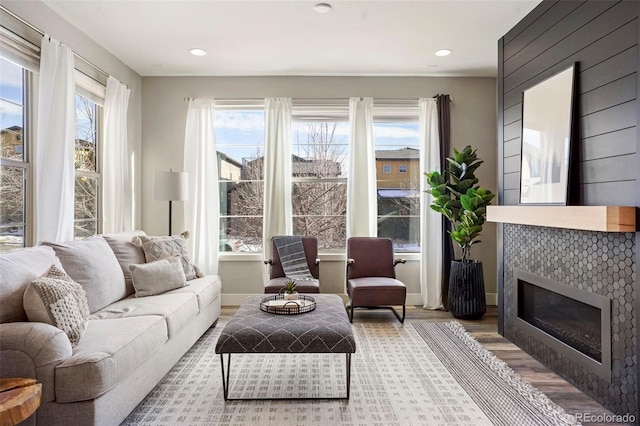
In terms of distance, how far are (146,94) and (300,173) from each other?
214cm

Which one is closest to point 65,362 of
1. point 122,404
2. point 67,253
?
point 122,404

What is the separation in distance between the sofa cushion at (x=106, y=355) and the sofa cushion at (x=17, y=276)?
0.37 meters

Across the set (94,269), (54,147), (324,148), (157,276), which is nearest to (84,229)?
(54,147)

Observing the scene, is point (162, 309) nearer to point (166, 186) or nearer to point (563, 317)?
point (166, 186)

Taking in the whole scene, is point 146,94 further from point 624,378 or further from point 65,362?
point 624,378

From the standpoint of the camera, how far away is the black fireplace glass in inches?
98.9

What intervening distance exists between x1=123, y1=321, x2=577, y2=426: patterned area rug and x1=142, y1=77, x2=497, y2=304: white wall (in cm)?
143

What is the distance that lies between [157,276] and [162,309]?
0.56 m

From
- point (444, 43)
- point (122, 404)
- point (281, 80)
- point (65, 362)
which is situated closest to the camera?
point (65, 362)

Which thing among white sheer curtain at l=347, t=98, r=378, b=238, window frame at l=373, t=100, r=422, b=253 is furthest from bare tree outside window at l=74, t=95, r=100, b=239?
window frame at l=373, t=100, r=422, b=253

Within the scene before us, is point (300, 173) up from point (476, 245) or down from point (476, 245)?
up

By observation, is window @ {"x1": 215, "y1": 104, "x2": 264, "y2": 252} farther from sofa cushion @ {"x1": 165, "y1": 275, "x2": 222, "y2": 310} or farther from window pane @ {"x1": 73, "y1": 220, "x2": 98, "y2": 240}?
window pane @ {"x1": 73, "y1": 220, "x2": 98, "y2": 240}

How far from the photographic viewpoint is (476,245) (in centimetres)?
493

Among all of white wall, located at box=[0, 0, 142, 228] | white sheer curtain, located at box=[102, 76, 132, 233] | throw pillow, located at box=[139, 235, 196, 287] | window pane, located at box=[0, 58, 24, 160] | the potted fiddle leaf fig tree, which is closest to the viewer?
window pane, located at box=[0, 58, 24, 160]
